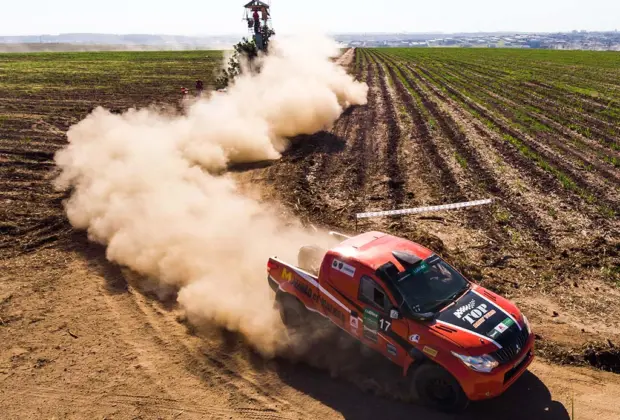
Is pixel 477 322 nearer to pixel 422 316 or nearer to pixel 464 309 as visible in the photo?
pixel 464 309

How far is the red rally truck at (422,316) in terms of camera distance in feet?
21.6

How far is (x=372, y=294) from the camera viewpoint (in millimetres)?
7449

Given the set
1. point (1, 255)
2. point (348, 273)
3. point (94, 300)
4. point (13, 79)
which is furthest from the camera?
point (13, 79)

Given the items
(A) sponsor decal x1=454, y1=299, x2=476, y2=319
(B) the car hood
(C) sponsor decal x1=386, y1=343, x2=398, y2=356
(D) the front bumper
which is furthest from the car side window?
(D) the front bumper

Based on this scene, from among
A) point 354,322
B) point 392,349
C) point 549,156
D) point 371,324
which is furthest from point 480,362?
point 549,156

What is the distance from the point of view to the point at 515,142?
68.0 ft

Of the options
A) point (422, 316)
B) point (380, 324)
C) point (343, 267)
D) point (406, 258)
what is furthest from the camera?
point (343, 267)

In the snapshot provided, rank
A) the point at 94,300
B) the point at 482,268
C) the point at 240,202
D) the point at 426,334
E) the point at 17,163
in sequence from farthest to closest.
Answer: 1. the point at 17,163
2. the point at 240,202
3. the point at 482,268
4. the point at 94,300
5. the point at 426,334

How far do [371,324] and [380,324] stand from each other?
0.17 metres

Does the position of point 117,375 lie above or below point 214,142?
below

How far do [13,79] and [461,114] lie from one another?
42867mm

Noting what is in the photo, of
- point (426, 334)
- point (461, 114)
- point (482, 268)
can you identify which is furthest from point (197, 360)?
point (461, 114)

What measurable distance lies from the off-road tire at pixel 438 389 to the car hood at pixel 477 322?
0.50 metres

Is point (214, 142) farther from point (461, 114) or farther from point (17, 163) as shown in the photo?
point (461, 114)
